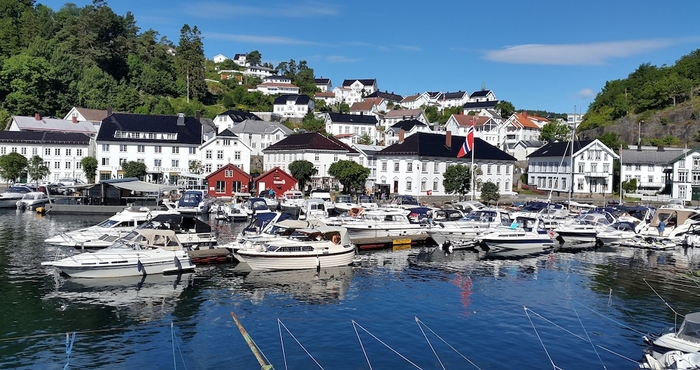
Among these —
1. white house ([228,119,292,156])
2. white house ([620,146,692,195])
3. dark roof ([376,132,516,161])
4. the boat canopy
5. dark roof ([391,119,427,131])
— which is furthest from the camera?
dark roof ([391,119,427,131])

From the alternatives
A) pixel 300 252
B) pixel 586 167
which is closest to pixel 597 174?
pixel 586 167

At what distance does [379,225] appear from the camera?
2029 inches

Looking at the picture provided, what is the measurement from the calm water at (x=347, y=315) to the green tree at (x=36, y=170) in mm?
49829

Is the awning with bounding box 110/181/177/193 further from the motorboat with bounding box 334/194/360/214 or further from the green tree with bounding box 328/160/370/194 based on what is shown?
the green tree with bounding box 328/160/370/194

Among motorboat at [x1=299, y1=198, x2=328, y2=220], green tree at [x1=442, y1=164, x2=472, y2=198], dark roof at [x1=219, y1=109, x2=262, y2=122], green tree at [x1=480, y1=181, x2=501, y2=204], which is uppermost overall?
dark roof at [x1=219, y1=109, x2=262, y2=122]

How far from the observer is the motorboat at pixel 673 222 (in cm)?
5475

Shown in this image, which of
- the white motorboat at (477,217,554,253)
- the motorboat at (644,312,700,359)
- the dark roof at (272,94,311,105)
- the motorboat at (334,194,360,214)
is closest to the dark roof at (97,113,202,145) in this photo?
the motorboat at (334,194,360,214)

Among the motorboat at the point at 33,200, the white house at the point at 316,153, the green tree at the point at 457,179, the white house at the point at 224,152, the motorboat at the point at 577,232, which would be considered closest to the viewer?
the motorboat at the point at 577,232

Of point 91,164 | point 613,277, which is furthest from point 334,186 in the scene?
point 613,277

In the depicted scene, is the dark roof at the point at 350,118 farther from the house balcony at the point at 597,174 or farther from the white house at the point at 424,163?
the house balcony at the point at 597,174

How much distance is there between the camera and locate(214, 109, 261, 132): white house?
13100cm

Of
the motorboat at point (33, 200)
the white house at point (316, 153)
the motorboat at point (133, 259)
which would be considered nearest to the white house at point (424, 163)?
the white house at point (316, 153)

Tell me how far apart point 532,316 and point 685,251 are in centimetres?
3073

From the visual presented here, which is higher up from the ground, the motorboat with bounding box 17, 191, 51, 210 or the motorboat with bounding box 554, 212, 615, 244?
the motorboat with bounding box 17, 191, 51, 210
